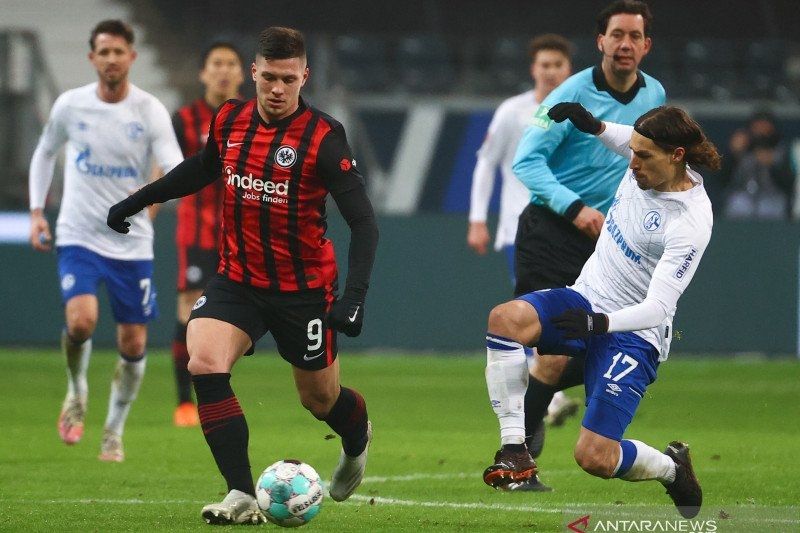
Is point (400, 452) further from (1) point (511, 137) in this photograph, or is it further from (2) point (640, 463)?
(2) point (640, 463)

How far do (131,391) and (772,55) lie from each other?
15664 millimetres

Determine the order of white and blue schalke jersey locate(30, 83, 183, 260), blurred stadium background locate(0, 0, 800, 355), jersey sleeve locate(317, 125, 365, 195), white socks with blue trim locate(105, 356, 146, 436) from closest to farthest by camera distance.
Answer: jersey sleeve locate(317, 125, 365, 195) < white socks with blue trim locate(105, 356, 146, 436) < white and blue schalke jersey locate(30, 83, 183, 260) < blurred stadium background locate(0, 0, 800, 355)

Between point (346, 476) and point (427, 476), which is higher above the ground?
point (346, 476)

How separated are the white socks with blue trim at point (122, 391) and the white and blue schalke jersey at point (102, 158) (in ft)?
2.19

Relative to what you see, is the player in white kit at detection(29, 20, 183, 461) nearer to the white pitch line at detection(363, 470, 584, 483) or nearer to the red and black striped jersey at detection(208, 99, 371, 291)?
the white pitch line at detection(363, 470, 584, 483)

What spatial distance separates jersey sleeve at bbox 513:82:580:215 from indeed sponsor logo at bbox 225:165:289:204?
5.41 ft

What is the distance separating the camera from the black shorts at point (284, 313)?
256 inches

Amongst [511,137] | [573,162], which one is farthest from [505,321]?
[511,137]

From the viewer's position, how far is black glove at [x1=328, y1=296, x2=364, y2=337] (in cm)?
605

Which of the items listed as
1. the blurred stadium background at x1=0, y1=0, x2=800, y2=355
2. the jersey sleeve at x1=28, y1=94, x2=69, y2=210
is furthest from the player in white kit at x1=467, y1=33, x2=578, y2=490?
the blurred stadium background at x1=0, y1=0, x2=800, y2=355

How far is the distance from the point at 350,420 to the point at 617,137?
1816 mm

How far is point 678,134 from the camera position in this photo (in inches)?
248

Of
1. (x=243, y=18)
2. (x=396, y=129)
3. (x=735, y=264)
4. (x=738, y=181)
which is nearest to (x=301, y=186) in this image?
(x=735, y=264)

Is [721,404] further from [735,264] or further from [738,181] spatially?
[738,181]
